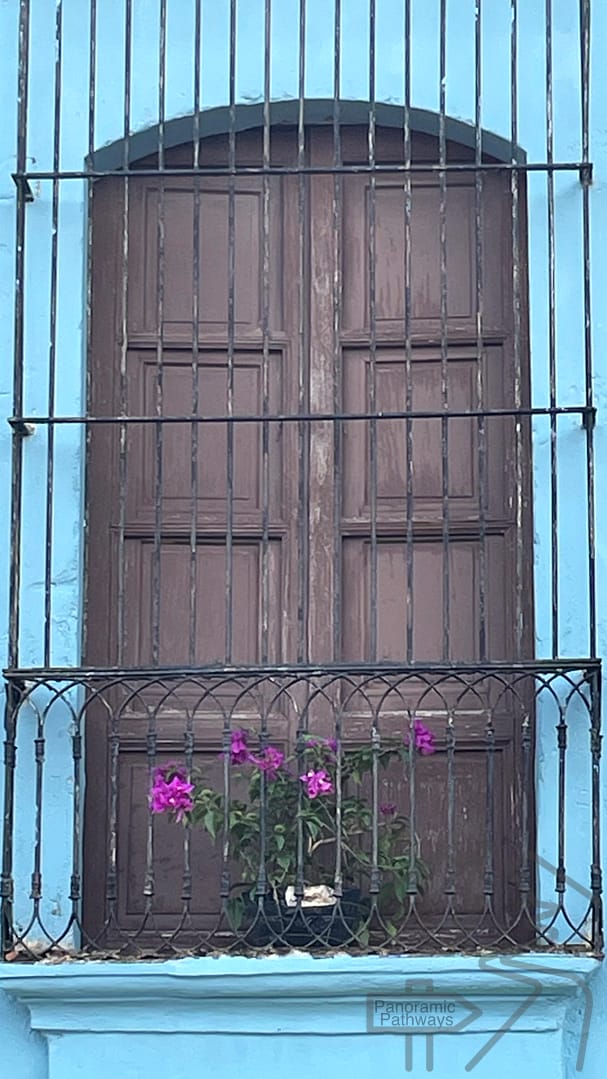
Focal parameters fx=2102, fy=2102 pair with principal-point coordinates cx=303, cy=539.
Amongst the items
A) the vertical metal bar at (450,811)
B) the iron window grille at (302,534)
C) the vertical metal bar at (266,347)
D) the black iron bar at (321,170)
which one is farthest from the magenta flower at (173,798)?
the black iron bar at (321,170)

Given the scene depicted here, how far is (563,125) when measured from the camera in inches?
190

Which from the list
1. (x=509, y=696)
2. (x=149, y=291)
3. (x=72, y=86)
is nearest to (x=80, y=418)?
(x=149, y=291)

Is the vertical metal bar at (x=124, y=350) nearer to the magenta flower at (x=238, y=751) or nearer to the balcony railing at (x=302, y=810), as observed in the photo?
the balcony railing at (x=302, y=810)

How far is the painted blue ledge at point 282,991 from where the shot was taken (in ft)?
14.4

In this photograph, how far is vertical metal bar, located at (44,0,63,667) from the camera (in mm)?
4668

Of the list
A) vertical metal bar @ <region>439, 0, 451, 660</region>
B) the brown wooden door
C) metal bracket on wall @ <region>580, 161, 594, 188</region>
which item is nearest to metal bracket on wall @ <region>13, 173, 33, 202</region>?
the brown wooden door

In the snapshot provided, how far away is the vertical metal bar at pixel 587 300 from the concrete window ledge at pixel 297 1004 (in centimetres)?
76

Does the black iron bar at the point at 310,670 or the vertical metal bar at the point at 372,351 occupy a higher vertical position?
the vertical metal bar at the point at 372,351

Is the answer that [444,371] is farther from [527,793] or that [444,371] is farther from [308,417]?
[527,793]

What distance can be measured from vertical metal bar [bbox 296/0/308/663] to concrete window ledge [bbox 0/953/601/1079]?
0.72m

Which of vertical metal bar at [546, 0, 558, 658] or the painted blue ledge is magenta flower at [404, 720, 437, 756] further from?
the painted blue ledge

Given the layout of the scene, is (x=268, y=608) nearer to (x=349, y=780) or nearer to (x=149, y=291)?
(x=349, y=780)

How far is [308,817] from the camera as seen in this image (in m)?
4.52

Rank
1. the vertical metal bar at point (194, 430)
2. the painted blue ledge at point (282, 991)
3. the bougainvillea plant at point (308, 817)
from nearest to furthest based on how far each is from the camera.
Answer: the painted blue ledge at point (282, 991), the bougainvillea plant at point (308, 817), the vertical metal bar at point (194, 430)
